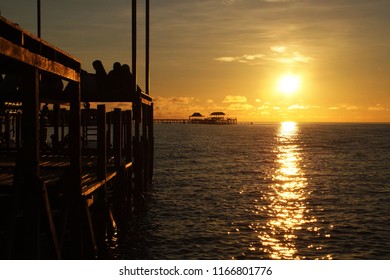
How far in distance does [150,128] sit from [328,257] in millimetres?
14103

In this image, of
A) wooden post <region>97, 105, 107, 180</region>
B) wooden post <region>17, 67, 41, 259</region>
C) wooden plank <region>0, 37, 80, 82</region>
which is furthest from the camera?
wooden post <region>97, 105, 107, 180</region>

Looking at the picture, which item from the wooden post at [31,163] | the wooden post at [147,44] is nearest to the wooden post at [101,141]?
the wooden post at [31,163]

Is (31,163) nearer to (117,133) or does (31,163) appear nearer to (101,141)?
(101,141)

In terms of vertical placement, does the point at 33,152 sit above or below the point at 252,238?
above

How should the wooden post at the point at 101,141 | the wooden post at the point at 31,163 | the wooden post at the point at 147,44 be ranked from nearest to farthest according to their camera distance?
the wooden post at the point at 31,163, the wooden post at the point at 101,141, the wooden post at the point at 147,44

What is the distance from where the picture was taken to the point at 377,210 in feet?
81.5

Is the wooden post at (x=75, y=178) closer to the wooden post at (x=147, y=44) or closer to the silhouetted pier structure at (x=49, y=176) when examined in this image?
the silhouetted pier structure at (x=49, y=176)

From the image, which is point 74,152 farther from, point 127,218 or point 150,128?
point 150,128

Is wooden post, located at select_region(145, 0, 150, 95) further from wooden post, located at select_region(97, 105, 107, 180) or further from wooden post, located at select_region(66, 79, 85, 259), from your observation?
wooden post, located at select_region(66, 79, 85, 259)

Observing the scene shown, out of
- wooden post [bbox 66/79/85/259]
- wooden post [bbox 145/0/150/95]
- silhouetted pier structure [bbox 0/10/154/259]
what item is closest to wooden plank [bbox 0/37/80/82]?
silhouetted pier structure [bbox 0/10/154/259]

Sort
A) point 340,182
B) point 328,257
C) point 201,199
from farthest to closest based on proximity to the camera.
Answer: point 340,182
point 201,199
point 328,257
